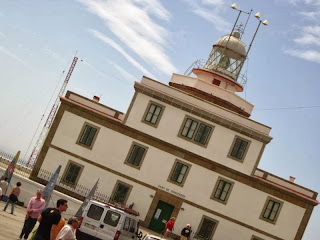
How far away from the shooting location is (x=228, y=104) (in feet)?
127

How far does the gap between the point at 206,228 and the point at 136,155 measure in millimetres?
7214

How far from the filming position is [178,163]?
34969mm

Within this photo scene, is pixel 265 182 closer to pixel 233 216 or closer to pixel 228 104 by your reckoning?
pixel 233 216

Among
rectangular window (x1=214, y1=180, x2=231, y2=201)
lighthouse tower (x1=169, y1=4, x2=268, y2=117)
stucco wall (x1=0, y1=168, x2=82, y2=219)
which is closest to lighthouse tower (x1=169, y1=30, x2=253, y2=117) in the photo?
lighthouse tower (x1=169, y1=4, x2=268, y2=117)

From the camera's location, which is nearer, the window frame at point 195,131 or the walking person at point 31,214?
the walking person at point 31,214

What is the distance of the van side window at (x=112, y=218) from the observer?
20.1 metres

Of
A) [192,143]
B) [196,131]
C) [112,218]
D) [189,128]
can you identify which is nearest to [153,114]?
[189,128]

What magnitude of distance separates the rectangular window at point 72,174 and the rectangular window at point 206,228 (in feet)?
31.4

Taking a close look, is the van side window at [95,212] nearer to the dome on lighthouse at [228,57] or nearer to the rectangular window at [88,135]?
the rectangular window at [88,135]

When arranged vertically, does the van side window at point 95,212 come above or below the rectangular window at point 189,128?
below

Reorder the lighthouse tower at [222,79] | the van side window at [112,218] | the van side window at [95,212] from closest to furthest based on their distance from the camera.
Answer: the van side window at [112,218] → the van side window at [95,212] → the lighthouse tower at [222,79]

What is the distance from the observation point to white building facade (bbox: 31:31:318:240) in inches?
1369

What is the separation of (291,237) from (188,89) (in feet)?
45.0

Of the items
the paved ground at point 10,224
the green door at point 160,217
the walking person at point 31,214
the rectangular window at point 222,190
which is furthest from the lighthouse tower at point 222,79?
the walking person at point 31,214
